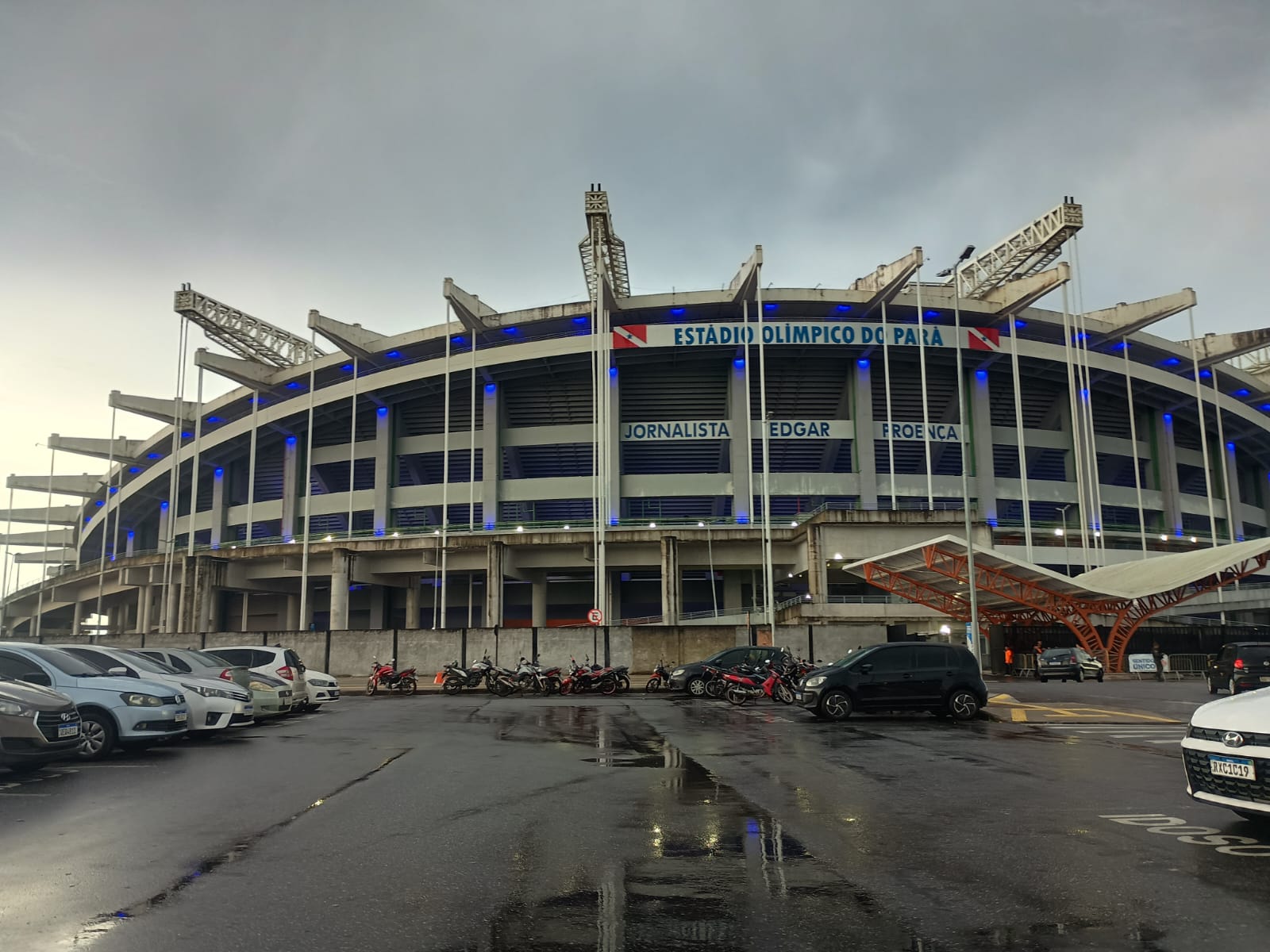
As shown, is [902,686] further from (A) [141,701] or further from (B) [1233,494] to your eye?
(B) [1233,494]

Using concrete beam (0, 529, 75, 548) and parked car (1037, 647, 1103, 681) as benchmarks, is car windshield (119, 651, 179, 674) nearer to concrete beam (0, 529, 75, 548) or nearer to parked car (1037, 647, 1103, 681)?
parked car (1037, 647, 1103, 681)

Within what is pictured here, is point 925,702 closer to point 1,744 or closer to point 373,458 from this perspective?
point 1,744

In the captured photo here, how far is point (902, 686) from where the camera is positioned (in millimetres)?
17594

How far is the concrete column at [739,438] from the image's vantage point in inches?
2088

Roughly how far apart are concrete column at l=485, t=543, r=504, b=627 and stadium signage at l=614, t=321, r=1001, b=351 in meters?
13.5

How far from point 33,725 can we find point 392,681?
19.1 meters

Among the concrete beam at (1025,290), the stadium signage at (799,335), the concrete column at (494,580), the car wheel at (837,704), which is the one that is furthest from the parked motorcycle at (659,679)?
the concrete beam at (1025,290)

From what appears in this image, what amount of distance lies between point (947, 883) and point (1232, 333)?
66.9 meters

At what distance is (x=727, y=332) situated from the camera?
2058 inches

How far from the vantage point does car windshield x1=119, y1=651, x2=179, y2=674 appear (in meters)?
15.1

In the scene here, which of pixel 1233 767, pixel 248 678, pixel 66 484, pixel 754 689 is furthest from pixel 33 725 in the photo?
pixel 66 484

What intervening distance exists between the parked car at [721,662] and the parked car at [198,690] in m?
13.5

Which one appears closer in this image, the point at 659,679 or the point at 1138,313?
the point at 659,679

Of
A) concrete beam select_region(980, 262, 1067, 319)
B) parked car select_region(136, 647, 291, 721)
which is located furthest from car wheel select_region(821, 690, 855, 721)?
concrete beam select_region(980, 262, 1067, 319)
